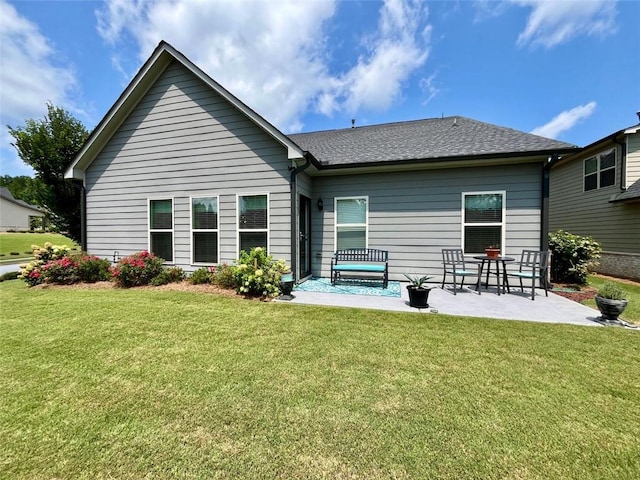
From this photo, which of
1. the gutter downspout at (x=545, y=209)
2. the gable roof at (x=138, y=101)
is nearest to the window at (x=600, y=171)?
the gutter downspout at (x=545, y=209)

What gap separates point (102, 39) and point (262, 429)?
11239mm

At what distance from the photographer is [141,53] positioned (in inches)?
333

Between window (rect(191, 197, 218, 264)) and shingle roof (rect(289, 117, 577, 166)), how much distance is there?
3.35 m

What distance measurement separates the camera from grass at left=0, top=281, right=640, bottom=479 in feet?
5.63

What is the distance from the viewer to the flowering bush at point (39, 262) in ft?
22.9

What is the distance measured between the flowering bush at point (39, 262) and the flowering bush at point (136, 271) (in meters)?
1.99

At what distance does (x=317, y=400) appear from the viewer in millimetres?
2336

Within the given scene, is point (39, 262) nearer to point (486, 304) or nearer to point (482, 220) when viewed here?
point (486, 304)

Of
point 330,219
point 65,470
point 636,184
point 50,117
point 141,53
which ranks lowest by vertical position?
point 65,470

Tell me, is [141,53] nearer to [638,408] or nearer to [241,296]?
[241,296]

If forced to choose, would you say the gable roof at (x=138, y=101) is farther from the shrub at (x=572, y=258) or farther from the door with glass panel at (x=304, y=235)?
the shrub at (x=572, y=258)

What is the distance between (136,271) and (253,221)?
123 inches

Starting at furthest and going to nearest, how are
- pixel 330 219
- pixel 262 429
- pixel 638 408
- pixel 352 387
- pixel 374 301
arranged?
pixel 330 219, pixel 374 301, pixel 352 387, pixel 638 408, pixel 262 429

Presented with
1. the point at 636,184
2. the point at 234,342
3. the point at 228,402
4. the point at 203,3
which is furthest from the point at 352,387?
the point at 636,184
